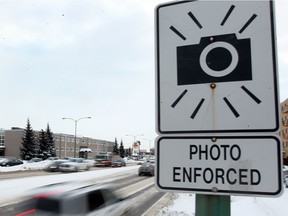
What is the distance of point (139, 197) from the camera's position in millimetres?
19281

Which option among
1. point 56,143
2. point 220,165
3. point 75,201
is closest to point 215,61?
point 220,165

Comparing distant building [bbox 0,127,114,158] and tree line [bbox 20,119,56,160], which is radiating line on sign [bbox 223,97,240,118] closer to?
tree line [bbox 20,119,56,160]

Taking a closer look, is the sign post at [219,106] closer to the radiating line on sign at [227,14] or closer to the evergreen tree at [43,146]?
the radiating line on sign at [227,14]

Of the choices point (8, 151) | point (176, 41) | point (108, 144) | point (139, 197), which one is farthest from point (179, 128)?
point (108, 144)

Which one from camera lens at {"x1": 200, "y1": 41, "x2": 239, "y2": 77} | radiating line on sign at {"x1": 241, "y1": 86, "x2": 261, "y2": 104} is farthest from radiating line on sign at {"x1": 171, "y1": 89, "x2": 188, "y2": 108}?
radiating line on sign at {"x1": 241, "y1": 86, "x2": 261, "y2": 104}

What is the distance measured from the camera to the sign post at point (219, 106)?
1751 mm

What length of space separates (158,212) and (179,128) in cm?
1262

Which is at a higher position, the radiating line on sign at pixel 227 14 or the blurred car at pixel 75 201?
the radiating line on sign at pixel 227 14

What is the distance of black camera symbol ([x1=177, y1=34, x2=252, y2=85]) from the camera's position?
6.01ft

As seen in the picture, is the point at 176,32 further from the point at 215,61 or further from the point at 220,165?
the point at 220,165

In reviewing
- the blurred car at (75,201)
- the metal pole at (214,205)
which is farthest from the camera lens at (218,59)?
the blurred car at (75,201)

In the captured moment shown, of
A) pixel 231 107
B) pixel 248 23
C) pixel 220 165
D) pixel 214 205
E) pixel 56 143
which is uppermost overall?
pixel 56 143

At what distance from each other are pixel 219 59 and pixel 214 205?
76 centimetres

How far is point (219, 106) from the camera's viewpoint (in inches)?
72.4
